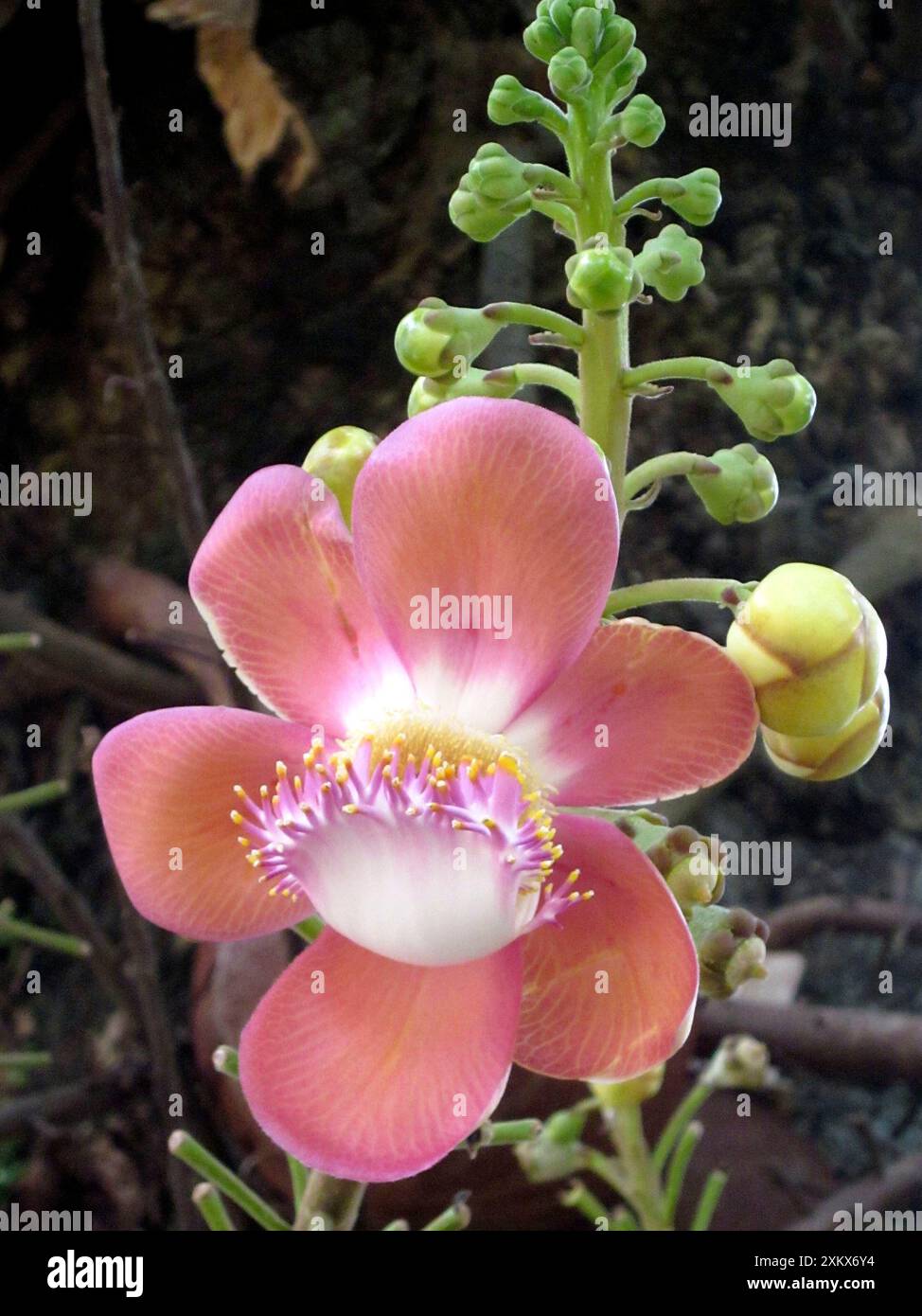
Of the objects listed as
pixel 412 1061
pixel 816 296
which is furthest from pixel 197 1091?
pixel 816 296

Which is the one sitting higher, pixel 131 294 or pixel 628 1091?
pixel 131 294

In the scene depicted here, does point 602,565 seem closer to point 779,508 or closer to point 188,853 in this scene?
point 188,853

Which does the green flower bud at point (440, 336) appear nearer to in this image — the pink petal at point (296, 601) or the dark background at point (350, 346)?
the pink petal at point (296, 601)

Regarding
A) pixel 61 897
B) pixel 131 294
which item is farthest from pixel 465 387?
pixel 61 897

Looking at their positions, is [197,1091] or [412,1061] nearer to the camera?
[412,1061]

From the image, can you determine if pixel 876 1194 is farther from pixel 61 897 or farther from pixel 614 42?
pixel 614 42

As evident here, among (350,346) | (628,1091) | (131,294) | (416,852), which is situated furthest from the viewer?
(350,346)
